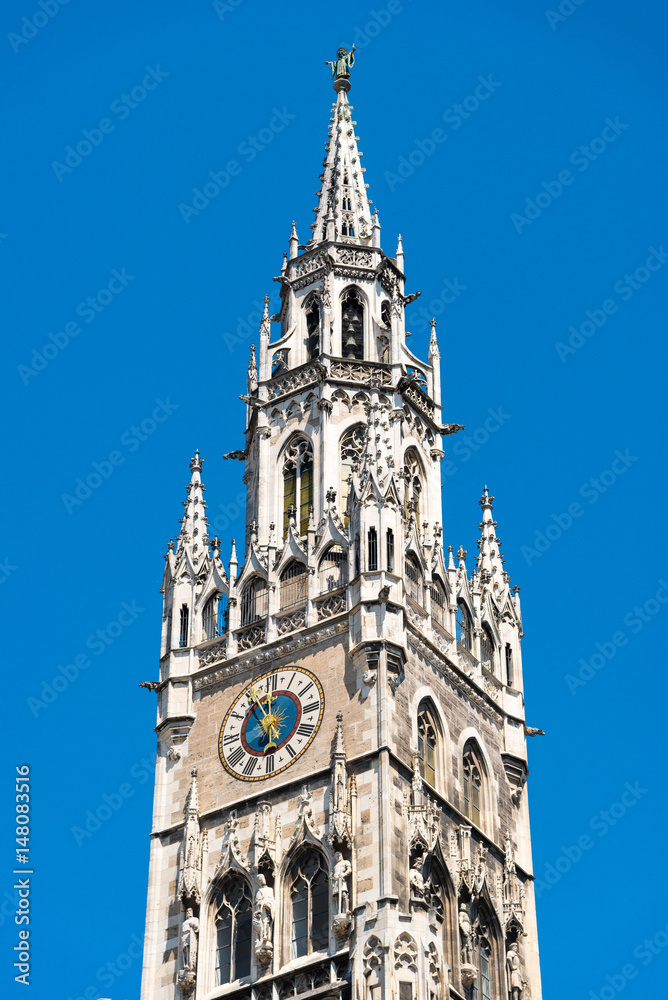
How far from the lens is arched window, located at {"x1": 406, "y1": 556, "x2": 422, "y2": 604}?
6258 cm

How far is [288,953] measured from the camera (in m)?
55.8

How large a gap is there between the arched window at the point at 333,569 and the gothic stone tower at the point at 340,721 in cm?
8

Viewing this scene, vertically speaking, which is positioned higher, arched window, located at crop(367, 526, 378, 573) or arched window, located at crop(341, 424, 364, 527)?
arched window, located at crop(341, 424, 364, 527)

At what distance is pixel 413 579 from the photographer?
6347 centimetres

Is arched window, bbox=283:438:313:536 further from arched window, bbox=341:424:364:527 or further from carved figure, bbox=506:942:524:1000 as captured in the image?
carved figure, bbox=506:942:524:1000

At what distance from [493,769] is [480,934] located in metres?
5.48

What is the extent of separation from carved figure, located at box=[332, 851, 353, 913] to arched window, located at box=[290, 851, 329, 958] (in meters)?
0.88

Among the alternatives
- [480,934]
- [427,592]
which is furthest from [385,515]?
[480,934]

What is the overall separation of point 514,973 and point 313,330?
72.9 feet

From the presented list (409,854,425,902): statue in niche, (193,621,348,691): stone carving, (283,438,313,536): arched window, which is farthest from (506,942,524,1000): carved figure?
(283,438,313,536): arched window

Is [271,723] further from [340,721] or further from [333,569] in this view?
[333,569]

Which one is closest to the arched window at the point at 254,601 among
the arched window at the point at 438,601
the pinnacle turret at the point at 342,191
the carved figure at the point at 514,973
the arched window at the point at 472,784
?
the arched window at the point at 438,601

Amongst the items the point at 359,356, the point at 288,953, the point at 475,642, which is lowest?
the point at 288,953

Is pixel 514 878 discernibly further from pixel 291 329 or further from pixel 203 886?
pixel 291 329
